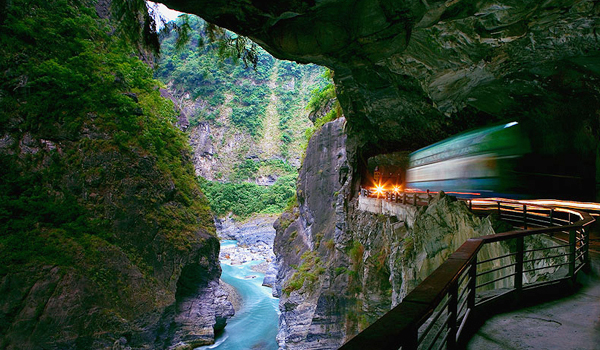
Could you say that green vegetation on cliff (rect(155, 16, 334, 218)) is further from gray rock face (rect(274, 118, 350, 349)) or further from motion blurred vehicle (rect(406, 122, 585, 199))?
motion blurred vehicle (rect(406, 122, 585, 199))

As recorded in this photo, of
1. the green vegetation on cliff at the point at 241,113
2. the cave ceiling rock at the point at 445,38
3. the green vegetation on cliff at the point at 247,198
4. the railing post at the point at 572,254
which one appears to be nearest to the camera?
the railing post at the point at 572,254

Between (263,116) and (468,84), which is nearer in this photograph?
(468,84)

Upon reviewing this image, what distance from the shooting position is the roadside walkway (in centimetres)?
277

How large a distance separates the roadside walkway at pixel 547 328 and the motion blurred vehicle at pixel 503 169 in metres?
5.02

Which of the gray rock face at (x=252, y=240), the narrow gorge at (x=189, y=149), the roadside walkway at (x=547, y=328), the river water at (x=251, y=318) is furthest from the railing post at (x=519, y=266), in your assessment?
the gray rock face at (x=252, y=240)

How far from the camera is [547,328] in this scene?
10.2 ft

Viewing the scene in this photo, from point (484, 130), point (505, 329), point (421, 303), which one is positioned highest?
point (484, 130)

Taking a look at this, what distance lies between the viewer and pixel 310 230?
25.9 metres

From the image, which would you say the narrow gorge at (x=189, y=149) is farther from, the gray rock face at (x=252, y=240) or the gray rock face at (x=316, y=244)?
the gray rock face at (x=252, y=240)

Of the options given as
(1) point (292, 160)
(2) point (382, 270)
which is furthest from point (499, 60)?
(1) point (292, 160)

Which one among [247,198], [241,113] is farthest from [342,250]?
[241,113]

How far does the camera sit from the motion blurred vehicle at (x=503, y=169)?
8336mm

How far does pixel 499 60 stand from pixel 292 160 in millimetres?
65701

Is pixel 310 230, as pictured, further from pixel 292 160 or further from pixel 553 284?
pixel 292 160
